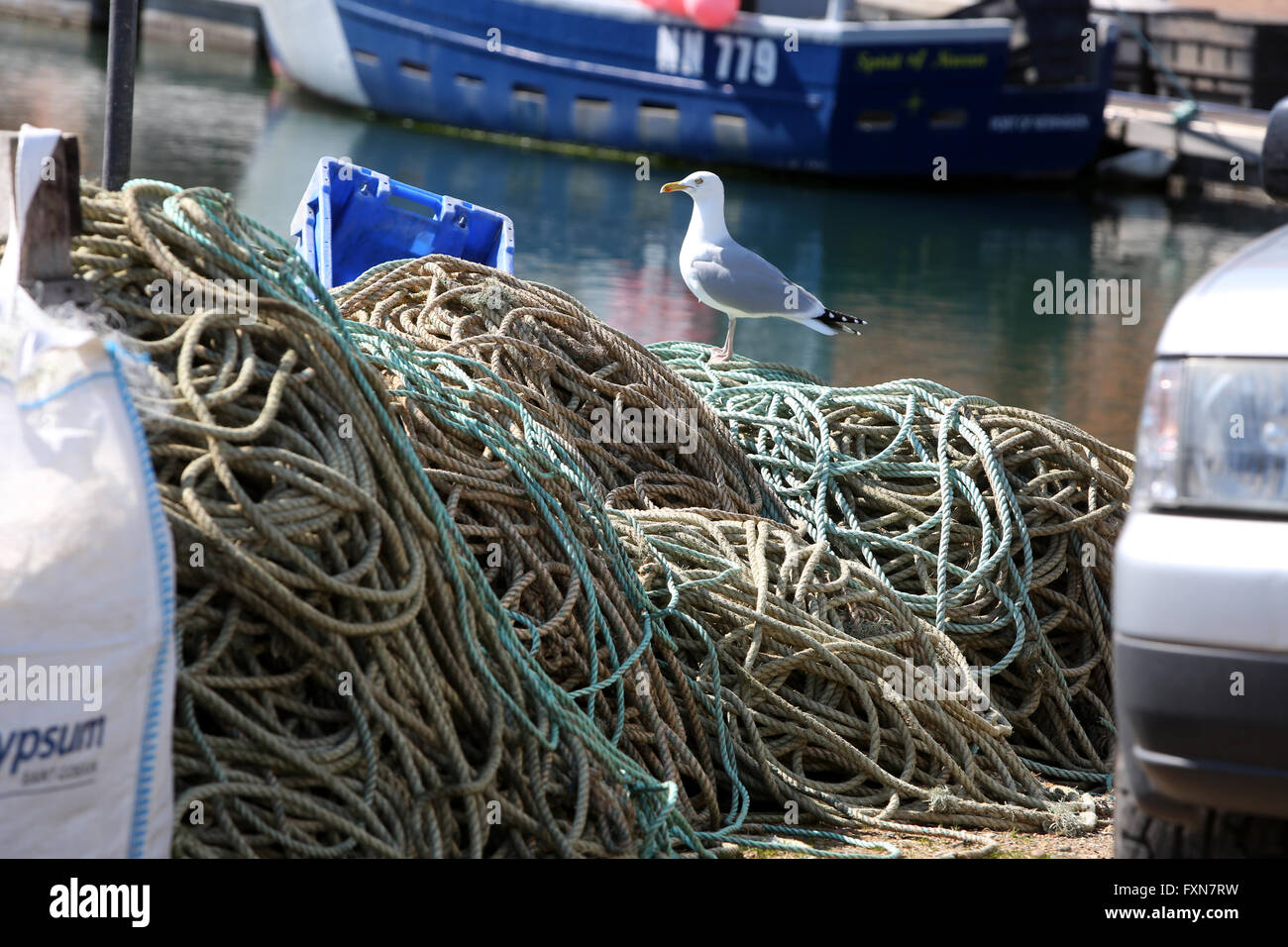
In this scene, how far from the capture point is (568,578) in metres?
3.77

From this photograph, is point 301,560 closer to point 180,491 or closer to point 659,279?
point 180,491

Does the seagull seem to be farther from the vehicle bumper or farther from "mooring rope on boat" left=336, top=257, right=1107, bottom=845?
the vehicle bumper

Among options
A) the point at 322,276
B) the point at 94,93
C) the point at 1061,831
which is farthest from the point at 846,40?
the point at 1061,831

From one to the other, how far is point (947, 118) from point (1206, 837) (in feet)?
62.8

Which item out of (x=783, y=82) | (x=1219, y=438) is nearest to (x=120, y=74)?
(x=1219, y=438)

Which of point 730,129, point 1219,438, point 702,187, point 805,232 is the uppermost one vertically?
point 730,129

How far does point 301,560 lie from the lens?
2.85 metres

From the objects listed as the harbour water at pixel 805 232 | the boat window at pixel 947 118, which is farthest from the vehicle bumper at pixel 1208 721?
the boat window at pixel 947 118

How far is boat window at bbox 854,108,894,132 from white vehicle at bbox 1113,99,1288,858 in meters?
18.7

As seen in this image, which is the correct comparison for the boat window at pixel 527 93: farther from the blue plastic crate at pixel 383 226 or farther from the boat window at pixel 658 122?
the blue plastic crate at pixel 383 226

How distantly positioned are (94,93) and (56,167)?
20.4 meters

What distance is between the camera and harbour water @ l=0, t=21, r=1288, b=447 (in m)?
12.2

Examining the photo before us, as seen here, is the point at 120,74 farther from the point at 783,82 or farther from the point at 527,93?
the point at 527,93
